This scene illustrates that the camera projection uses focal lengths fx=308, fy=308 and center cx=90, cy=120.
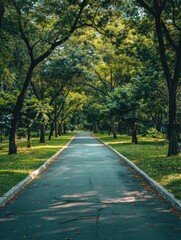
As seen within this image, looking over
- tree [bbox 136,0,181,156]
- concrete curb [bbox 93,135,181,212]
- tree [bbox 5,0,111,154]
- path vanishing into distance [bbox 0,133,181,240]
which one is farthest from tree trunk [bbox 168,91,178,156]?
path vanishing into distance [bbox 0,133,181,240]

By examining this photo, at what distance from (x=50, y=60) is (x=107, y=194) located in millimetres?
23168

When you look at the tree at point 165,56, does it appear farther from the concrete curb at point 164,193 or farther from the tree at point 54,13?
the concrete curb at point 164,193

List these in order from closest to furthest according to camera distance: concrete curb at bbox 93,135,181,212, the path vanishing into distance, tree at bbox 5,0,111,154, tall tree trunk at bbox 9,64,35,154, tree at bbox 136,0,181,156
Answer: the path vanishing into distance, concrete curb at bbox 93,135,181,212, tree at bbox 5,0,111,154, tree at bbox 136,0,181,156, tall tree trunk at bbox 9,64,35,154

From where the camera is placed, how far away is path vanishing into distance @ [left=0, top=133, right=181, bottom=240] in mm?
5215

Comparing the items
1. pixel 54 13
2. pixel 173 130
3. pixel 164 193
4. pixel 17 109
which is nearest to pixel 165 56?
pixel 173 130

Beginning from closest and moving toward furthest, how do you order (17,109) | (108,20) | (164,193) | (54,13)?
(164,193) < (54,13) < (108,20) < (17,109)

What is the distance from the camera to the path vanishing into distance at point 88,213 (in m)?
5.21

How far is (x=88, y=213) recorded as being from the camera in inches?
254

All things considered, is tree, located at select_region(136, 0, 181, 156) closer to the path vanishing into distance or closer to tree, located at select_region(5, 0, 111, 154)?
tree, located at select_region(5, 0, 111, 154)

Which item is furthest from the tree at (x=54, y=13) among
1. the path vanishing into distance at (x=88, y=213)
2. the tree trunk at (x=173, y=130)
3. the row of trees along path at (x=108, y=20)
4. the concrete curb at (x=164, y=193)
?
the concrete curb at (x=164, y=193)

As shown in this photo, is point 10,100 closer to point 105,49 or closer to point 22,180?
point 22,180

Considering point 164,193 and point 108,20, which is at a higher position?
point 108,20

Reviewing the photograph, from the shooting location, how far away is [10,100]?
21469 mm

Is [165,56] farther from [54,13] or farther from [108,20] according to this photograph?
[54,13]
